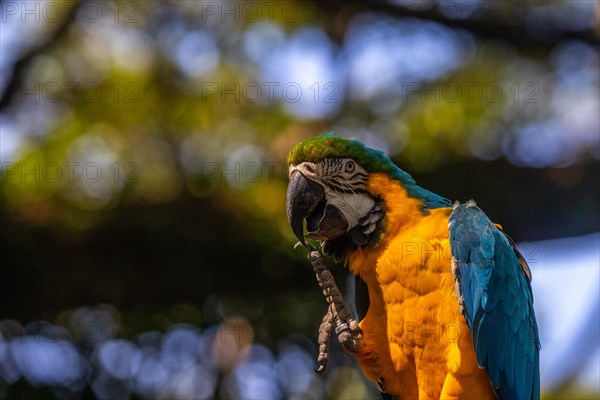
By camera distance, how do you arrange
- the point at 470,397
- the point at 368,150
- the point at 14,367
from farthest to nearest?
the point at 14,367
the point at 368,150
the point at 470,397

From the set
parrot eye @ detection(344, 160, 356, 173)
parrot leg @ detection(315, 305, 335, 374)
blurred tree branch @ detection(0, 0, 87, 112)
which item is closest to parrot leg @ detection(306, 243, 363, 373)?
parrot leg @ detection(315, 305, 335, 374)

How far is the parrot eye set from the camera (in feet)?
11.3

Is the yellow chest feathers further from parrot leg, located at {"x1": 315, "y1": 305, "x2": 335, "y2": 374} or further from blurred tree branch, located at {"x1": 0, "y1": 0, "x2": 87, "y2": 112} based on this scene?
blurred tree branch, located at {"x1": 0, "y1": 0, "x2": 87, "y2": 112}

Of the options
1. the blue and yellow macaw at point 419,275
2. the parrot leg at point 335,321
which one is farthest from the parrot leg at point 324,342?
the blue and yellow macaw at point 419,275

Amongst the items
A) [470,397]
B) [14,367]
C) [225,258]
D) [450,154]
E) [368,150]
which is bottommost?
[14,367]

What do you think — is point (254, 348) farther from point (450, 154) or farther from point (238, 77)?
point (238, 77)

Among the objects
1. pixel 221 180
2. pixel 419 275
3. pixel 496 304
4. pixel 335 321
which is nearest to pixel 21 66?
pixel 221 180

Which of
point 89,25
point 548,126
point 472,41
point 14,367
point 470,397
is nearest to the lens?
point 470,397

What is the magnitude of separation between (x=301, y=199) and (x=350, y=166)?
28 centimetres

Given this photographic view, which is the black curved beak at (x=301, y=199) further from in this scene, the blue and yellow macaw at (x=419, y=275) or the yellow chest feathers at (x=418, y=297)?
the yellow chest feathers at (x=418, y=297)

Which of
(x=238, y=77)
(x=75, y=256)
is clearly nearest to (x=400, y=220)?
(x=75, y=256)

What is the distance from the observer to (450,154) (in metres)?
6.11

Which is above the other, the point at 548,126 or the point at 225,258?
the point at 548,126

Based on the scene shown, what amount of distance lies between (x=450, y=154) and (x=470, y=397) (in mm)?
3151
